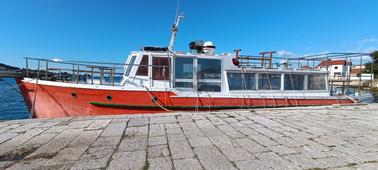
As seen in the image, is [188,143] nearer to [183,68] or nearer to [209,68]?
[183,68]

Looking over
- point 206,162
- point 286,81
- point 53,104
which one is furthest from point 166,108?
point 286,81

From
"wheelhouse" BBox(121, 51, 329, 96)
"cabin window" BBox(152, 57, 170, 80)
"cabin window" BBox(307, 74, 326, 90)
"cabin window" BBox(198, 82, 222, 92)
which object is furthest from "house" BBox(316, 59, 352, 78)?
"cabin window" BBox(152, 57, 170, 80)

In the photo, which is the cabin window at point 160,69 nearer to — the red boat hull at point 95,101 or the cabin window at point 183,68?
the cabin window at point 183,68

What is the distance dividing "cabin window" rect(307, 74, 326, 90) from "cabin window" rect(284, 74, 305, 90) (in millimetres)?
427

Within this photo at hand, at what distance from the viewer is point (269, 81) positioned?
823 centimetres

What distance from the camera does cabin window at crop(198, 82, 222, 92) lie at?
24.5ft

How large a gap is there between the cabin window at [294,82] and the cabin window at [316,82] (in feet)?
1.40

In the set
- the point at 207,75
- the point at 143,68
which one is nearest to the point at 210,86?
the point at 207,75

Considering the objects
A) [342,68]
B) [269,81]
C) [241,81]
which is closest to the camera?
[241,81]

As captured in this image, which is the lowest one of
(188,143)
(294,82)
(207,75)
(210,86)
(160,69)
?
(188,143)

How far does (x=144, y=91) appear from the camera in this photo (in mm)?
6527

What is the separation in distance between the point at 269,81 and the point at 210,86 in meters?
2.68

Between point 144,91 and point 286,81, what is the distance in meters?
6.13

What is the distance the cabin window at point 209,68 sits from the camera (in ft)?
24.5
